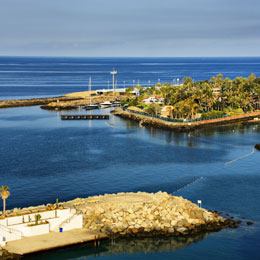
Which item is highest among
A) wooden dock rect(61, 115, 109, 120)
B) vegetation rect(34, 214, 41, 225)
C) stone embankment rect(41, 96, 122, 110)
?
stone embankment rect(41, 96, 122, 110)

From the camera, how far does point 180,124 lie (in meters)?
105

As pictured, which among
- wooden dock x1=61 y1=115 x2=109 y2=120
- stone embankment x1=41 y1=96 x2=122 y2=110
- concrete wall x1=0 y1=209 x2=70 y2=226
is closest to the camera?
concrete wall x1=0 y1=209 x2=70 y2=226

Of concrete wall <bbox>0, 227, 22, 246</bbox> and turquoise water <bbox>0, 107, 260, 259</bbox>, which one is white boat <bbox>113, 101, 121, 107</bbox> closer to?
turquoise water <bbox>0, 107, 260, 259</bbox>

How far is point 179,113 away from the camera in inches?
4449

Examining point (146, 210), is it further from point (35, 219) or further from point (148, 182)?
point (148, 182)

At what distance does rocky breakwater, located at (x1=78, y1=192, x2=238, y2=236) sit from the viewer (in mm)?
43062

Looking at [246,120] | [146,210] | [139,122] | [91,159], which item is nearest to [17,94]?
[139,122]

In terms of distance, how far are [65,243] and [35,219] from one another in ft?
12.2

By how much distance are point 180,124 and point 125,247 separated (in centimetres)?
6612

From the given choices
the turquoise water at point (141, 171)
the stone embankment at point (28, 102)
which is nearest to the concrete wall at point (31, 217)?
the turquoise water at point (141, 171)

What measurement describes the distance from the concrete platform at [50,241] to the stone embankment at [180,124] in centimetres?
6361

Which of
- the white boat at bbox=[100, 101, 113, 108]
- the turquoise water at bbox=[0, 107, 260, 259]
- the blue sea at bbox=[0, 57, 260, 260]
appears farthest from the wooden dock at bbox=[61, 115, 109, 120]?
the white boat at bbox=[100, 101, 113, 108]

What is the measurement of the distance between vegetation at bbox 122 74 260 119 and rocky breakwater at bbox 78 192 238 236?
215 feet

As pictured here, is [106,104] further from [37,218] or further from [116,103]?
[37,218]
